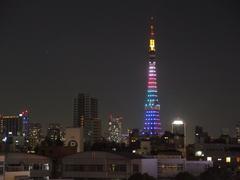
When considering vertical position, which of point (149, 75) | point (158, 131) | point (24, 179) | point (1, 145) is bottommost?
point (24, 179)

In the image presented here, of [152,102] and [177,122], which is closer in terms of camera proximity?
[177,122]

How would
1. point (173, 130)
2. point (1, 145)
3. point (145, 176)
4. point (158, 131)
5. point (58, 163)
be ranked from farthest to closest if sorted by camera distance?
point (158, 131) → point (173, 130) → point (1, 145) → point (58, 163) → point (145, 176)

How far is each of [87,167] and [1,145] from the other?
56.2 feet

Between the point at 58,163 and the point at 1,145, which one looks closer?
the point at 58,163

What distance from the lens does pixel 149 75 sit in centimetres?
11575

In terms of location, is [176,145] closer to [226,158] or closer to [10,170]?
[226,158]

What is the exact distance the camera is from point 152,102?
115750 mm

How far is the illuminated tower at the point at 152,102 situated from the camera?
115m

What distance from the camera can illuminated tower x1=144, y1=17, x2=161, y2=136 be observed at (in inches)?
4535

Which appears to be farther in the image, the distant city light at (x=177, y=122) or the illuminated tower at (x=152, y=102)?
the illuminated tower at (x=152, y=102)

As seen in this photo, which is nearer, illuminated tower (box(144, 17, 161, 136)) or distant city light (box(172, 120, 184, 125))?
distant city light (box(172, 120, 184, 125))

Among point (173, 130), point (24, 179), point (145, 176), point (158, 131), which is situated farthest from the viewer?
point (158, 131)

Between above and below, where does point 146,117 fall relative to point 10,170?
above

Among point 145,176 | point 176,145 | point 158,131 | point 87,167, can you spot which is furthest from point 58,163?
point 158,131
